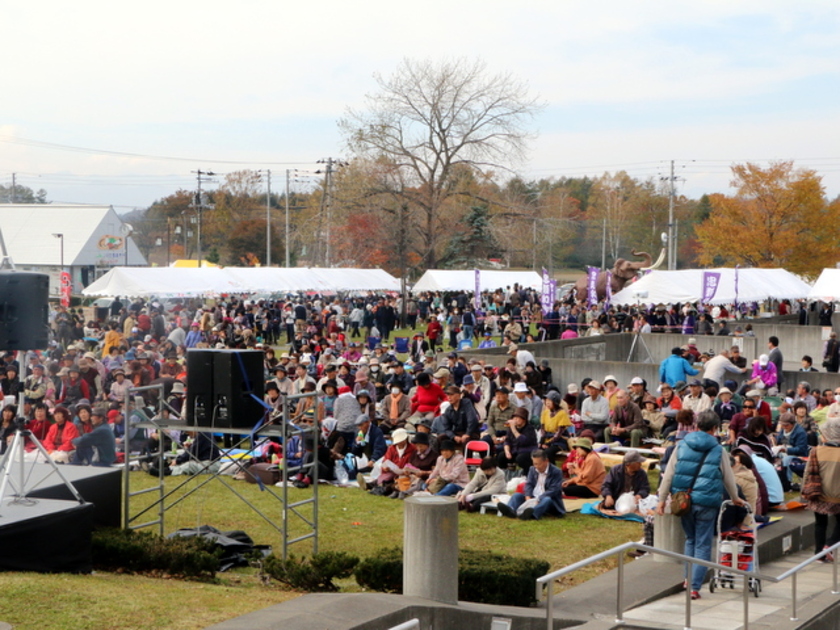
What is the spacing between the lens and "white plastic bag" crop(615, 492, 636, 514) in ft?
38.6

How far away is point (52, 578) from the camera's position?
7.74 metres

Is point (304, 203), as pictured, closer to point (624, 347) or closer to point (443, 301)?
point (443, 301)

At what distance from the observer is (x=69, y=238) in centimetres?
7119

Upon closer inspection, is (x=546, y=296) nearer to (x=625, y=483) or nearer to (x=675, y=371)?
(x=675, y=371)

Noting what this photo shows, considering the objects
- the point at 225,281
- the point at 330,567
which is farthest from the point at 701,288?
the point at 330,567

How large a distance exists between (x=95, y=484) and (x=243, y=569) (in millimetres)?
1693

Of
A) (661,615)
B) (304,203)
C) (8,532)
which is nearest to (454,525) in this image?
(661,615)

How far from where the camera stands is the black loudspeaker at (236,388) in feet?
31.4

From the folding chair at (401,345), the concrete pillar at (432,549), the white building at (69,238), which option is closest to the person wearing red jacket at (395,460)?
the concrete pillar at (432,549)

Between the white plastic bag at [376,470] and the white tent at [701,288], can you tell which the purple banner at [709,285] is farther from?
the white plastic bag at [376,470]

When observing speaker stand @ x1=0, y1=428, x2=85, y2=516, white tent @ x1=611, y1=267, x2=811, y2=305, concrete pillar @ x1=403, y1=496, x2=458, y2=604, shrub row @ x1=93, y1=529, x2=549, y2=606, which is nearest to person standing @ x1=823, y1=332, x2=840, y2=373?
white tent @ x1=611, y1=267, x2=811, y2=305

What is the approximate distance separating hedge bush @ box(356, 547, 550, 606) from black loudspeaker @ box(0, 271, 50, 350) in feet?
11.7

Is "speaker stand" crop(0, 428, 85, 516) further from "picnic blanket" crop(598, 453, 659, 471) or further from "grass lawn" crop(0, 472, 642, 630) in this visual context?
"picnic blanket" crop(598, 453, 659, 471)

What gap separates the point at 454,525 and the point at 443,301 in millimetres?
42573
